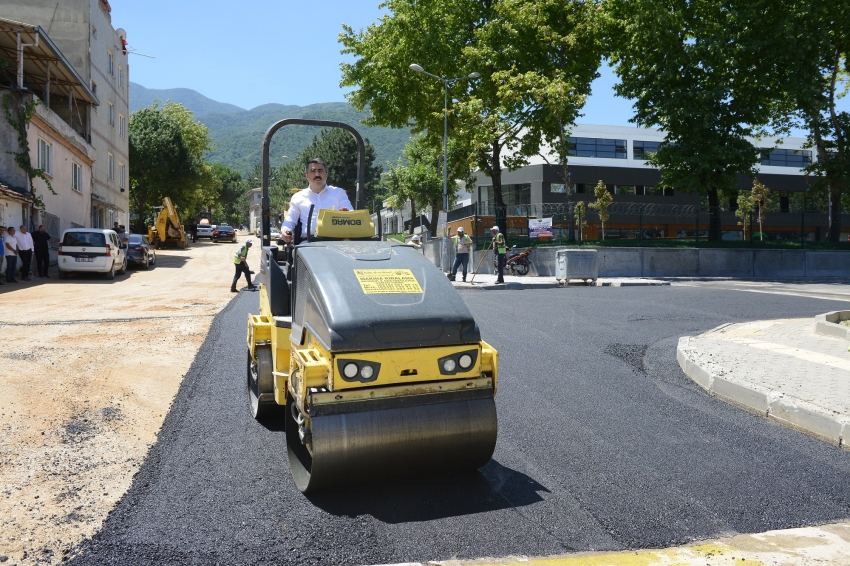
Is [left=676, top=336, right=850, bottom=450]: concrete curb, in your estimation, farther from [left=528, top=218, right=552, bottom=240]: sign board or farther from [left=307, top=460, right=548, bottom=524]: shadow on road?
[left=528, top=218, right=552, bottom=240]: sign board

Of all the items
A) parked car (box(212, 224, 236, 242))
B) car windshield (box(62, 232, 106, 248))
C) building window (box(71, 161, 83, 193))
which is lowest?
car windshield (box(62, 232, 106, 248))

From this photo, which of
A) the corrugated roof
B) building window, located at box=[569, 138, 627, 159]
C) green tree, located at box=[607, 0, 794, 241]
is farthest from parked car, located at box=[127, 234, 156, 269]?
building window, located at box=[569, 138, 627, 159]

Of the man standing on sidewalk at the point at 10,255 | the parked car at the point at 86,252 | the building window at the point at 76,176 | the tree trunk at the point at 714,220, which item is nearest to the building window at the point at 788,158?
the tree trunk at the point at 714,220

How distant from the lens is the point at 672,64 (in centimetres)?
2789

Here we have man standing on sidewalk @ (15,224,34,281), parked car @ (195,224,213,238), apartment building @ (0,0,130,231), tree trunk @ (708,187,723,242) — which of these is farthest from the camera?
parked car @ (195,224,213,238)

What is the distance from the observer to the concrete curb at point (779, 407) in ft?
17.4

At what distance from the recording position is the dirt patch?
3699mm

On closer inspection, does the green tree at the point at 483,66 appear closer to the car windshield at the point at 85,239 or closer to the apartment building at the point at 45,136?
the apartment building at the point at 45,136

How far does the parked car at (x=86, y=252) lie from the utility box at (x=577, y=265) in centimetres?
1493

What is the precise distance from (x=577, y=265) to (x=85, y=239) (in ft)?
52.8

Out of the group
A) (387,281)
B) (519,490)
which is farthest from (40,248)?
(519,490)

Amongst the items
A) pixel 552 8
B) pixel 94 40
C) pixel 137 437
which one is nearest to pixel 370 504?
pixel 137 437

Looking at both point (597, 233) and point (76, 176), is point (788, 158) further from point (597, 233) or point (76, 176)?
point (76, 176)

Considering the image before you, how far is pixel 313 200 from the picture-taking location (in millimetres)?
5434
